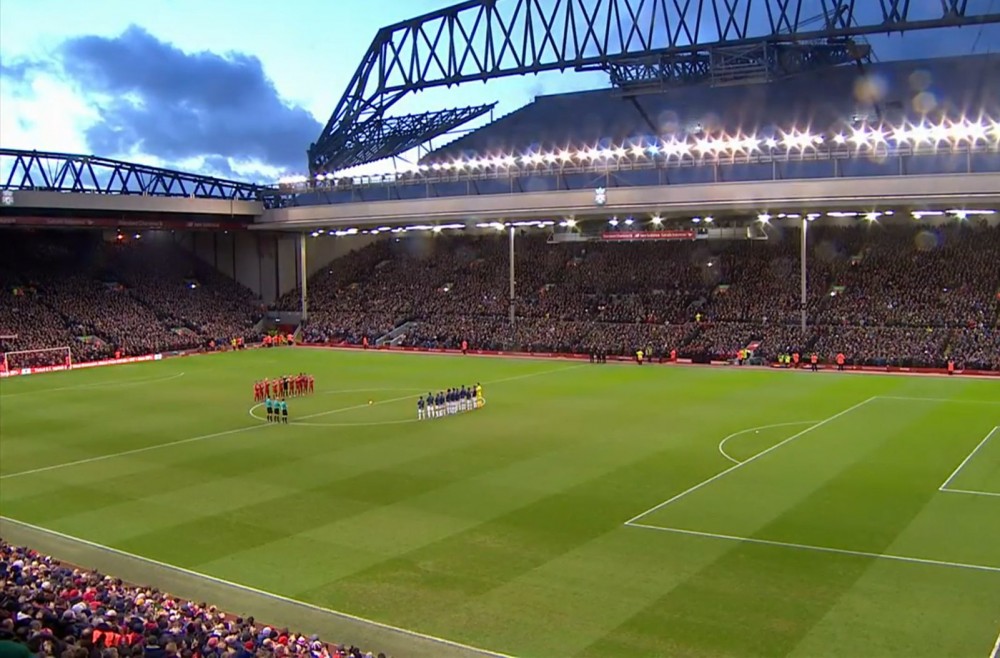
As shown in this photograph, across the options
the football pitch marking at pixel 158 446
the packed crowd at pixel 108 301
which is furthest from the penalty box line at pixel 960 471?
the packed crowd at pixel 108 301

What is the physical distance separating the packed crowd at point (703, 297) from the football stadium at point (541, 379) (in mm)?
300

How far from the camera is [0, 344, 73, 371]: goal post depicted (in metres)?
52.0

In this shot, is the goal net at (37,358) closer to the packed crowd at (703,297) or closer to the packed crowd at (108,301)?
the packed crowd at (108,301)

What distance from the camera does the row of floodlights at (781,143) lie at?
49.3 m

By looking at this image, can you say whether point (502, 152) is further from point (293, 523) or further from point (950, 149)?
point (293, 523)

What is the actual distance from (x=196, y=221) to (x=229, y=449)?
46422 millimetres

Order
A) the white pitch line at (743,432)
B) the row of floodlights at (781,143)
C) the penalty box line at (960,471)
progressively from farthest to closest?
the row of floodlights at (781,143) → the white pitch line at (743,432) → the penalty box line at (960,471)

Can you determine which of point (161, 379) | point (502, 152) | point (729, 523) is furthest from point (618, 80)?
point (729, 523)

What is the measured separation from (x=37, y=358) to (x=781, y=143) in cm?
4685

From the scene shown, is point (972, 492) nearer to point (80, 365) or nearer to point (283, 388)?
point (283, 388)

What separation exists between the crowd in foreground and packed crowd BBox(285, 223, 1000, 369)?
138 ft

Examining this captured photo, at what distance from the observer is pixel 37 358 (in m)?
53.0

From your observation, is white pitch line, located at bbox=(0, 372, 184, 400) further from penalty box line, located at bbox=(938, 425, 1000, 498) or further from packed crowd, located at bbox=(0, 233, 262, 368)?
penalty box line, located at bbox=(938, 425, 1000, 498)

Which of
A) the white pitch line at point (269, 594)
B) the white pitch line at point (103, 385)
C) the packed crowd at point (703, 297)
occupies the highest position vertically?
the packed crowd at point (703, 297)
